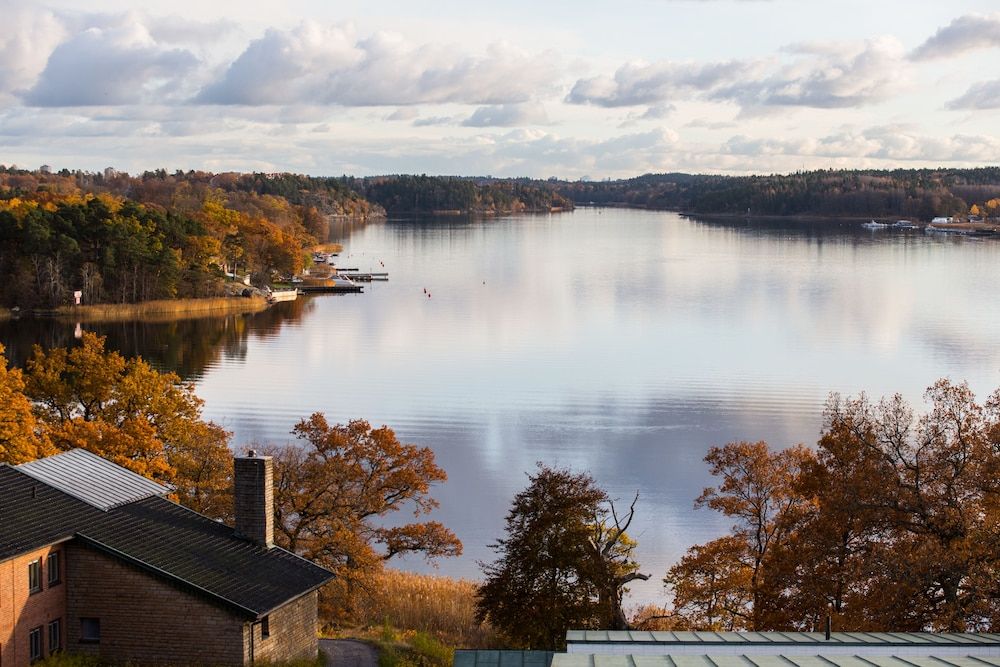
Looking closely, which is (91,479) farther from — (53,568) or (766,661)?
(766,661)

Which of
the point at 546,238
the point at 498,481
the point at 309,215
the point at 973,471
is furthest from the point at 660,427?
the point at 546,238

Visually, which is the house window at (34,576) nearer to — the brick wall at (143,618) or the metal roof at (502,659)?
the brick wall at (143,618)

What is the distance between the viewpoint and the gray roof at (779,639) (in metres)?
13.2

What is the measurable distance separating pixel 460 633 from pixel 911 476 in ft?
30.9

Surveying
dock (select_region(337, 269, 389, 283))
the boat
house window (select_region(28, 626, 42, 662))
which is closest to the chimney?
house window (select_region(28, 626, 42, 662))

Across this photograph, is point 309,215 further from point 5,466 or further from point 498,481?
point 5,466

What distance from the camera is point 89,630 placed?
17.3 meters

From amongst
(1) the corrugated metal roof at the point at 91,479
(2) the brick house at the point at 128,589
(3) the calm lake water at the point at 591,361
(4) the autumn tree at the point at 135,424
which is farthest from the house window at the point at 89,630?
(3) the calm lake water at the point at 591,361

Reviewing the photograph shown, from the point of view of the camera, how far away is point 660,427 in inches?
1634

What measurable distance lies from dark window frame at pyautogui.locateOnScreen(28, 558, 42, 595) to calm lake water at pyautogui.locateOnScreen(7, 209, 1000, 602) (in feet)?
42.8

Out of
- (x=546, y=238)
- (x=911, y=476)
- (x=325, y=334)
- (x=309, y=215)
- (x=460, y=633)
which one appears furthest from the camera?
(x=546, y=238)

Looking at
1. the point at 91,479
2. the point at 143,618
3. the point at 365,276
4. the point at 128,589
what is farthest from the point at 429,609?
the point at 365,276

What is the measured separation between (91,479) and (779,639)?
38.9ft

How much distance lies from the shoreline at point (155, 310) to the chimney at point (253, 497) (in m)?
58.5
